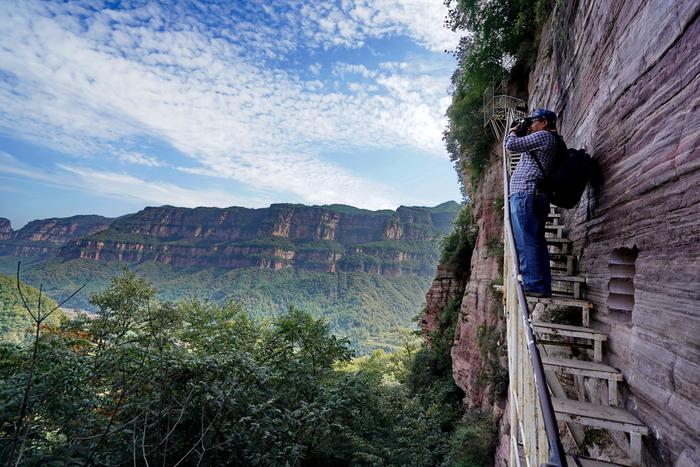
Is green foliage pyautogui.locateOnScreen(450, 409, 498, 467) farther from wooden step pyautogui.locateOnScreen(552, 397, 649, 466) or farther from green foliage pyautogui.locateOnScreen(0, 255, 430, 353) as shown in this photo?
green foliage pyautogui.locateOnScreen(0, 255, 430, 353)

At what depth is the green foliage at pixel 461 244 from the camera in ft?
52.6

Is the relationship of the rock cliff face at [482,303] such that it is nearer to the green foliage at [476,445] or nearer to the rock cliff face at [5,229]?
the green foliage at [476,445]

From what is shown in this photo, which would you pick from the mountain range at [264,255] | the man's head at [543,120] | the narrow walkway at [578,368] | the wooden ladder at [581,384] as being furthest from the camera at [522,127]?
the mountain range at [264,255]

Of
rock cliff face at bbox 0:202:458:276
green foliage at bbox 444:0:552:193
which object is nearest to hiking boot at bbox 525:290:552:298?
green foliage at bbox 444:0:552:193

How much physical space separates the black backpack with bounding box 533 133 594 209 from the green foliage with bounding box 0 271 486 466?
440cm

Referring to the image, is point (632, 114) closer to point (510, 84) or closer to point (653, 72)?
point (653, 72)

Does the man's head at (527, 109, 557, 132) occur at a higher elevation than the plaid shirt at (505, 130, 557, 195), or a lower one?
higher

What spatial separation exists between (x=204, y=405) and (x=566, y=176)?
560cm

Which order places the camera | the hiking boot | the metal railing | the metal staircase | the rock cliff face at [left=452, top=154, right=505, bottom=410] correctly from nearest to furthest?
1. the metal staircase
2. the hiking boot
3. the camera
4. the metal railing
5. the rock cliff face at [left=452, top=154, right=505, bottom=410]

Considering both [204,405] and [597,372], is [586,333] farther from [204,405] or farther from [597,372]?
[204,405]

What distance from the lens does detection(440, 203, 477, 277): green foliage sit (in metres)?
16.0

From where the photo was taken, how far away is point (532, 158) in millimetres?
4016

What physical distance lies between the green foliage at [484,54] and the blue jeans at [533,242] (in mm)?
7177

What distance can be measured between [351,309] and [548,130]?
379ft
